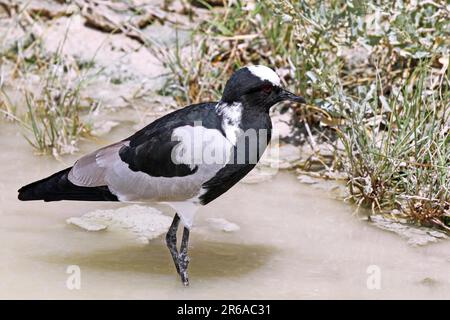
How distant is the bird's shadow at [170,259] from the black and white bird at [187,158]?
0.15 m

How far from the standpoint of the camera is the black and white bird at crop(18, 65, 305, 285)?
4309mm

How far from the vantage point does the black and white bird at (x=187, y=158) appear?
14.1 feet

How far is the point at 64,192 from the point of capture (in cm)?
453

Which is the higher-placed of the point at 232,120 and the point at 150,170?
the point at 232,120

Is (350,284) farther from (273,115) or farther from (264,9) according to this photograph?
(264,9)

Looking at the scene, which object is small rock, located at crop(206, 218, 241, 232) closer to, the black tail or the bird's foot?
the bird's foot

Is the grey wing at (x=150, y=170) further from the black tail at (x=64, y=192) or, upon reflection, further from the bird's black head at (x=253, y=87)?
the bird's black head at (x=253, y=87)

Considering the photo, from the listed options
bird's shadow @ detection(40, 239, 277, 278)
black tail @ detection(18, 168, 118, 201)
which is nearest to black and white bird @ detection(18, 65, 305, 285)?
black tail @ detection(18, 168, 118, 201)

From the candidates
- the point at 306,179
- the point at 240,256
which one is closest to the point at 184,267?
the point at 240,256

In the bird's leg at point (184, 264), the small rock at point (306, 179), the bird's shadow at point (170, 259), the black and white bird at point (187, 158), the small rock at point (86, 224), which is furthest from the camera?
the small rock at point (306, 179)

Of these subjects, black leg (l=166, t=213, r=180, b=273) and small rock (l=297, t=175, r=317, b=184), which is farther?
small rock (l=297, t=175, r=317, b=184)

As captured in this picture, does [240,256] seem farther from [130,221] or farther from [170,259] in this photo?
[130,221]

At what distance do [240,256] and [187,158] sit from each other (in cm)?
69

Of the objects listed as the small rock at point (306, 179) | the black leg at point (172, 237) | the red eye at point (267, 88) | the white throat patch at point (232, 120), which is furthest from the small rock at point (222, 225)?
the red eye at point (267, 88)
